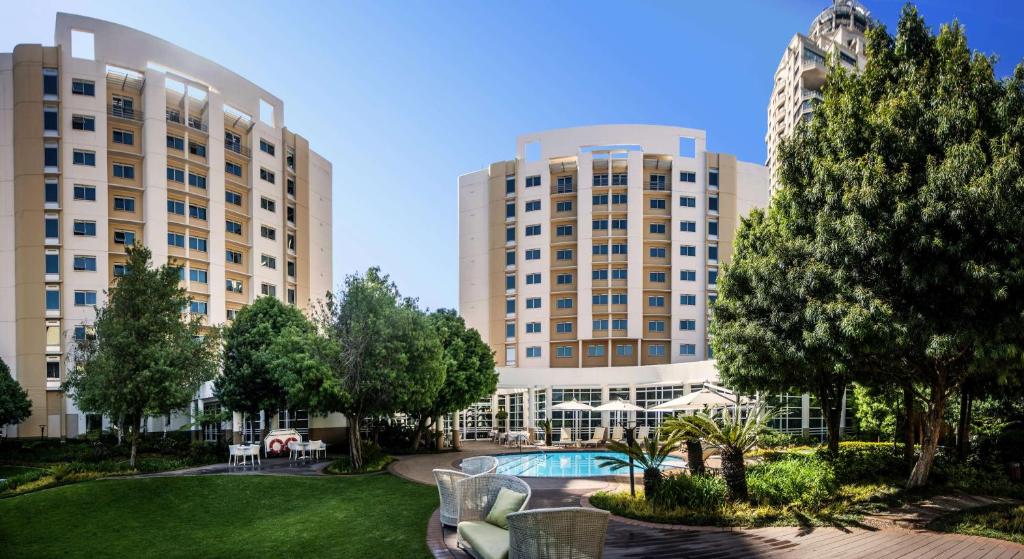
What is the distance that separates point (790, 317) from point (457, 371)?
16869 mm

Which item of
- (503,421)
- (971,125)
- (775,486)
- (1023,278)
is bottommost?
(503,421)

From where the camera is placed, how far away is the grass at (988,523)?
9875mm

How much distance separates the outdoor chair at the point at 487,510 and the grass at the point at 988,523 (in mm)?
7188

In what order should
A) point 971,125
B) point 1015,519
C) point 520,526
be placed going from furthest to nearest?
point 971,125, point 1015,519, point 520,526

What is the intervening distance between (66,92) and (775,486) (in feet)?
155

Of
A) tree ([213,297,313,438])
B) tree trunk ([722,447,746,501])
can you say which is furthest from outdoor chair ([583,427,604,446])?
tree trunk ([722,447,746,501])

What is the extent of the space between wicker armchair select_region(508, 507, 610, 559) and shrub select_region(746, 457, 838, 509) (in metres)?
6.15

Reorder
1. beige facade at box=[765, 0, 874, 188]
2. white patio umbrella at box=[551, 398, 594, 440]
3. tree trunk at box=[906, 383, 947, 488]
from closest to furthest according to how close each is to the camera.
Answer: tree trunk at box=[906, 383, 947, 488]
white patio umbrella at box=[551, 398, 594, 440]
beige facade at box=[765, 0, 874, 188]

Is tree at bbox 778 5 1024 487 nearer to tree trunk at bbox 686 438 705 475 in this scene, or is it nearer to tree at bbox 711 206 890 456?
tree at bbox 711 206 890 456

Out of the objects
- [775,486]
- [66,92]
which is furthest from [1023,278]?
[66,92]

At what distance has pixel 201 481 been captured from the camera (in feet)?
56.7

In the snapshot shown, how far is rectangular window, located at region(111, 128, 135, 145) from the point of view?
138 feet

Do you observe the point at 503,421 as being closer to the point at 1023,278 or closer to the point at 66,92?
the point at 1023,278

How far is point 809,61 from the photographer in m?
79.2
